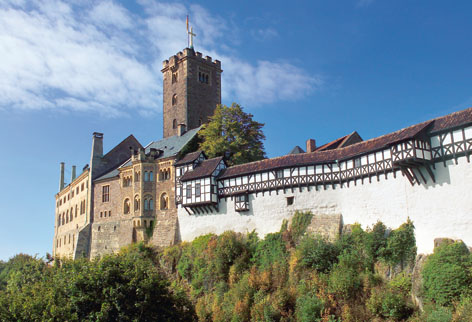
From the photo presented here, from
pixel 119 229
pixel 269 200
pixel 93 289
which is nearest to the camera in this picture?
pixel 93 289

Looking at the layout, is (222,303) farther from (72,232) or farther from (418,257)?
(72,232)

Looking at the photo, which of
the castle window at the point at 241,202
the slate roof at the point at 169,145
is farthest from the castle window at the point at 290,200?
the slate roof at the point at 169,145

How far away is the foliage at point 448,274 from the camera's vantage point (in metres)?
24.3

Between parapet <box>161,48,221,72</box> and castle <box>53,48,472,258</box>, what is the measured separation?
0.42ft

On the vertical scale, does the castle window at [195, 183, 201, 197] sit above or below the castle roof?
below

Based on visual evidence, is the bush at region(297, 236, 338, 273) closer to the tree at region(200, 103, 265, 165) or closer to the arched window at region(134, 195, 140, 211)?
the tree at region(200, 103, 265, 165)

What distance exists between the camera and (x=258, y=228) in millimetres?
37812

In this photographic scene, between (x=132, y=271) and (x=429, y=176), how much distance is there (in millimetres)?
17510

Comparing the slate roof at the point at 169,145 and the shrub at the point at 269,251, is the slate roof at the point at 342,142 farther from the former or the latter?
the slate roof at the point at 169,145

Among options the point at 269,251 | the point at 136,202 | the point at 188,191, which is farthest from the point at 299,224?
the point at 136,202

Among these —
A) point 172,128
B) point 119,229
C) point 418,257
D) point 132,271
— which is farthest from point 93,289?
point 172,128

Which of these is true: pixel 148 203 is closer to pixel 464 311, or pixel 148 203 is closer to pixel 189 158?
pixel 189 158

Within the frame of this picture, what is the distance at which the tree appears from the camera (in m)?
45.2

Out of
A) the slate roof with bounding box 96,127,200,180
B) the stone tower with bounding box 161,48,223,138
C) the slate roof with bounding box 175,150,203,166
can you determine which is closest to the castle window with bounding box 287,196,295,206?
the slate roof with bounding box 175,150,203,166
